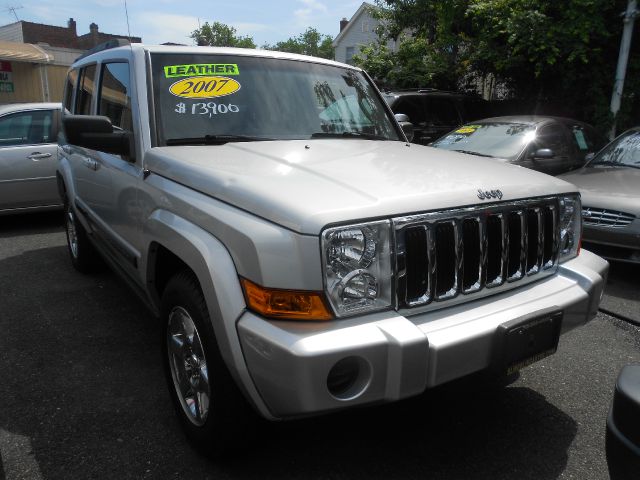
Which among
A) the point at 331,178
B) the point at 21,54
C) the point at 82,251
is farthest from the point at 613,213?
the point at 21,54

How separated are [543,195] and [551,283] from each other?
43 centimetres

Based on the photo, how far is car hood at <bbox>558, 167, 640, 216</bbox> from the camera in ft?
16.4

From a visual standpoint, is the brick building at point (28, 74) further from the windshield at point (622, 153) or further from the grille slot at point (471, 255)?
the grille slot at point (471, 255)

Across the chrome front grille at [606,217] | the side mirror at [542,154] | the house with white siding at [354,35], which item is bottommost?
the chrome front grille at [606,217]

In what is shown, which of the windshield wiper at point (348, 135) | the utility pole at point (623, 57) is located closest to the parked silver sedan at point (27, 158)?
the windshield wiper at point (348, 135)

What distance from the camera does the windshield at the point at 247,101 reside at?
3.02 metres

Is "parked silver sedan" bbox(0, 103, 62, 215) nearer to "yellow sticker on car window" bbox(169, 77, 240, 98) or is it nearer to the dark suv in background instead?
"yellow sticker on car window" bbox(169, 77, 240, 98)

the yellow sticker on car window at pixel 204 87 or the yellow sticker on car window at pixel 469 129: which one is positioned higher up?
the yellow sticker on car window at pixel 204 87

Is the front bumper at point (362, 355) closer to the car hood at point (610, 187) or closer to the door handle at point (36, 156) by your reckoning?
the car hood at point (610, 187)

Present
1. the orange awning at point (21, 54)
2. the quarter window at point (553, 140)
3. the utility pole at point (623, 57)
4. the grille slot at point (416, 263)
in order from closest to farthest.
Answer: the grille slot at point (416, 263), the quarter window at point (553, 140), the utility pole at point (623, 57), the orange awning at point (21, 54)

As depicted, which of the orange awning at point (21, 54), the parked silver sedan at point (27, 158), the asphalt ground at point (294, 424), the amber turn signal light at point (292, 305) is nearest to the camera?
the amber turn signal light at point (292, 305)

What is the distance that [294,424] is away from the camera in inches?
108

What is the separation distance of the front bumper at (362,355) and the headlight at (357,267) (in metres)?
0.06

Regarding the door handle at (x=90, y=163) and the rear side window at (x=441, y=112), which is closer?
the door handle at (x=90, y=163)
